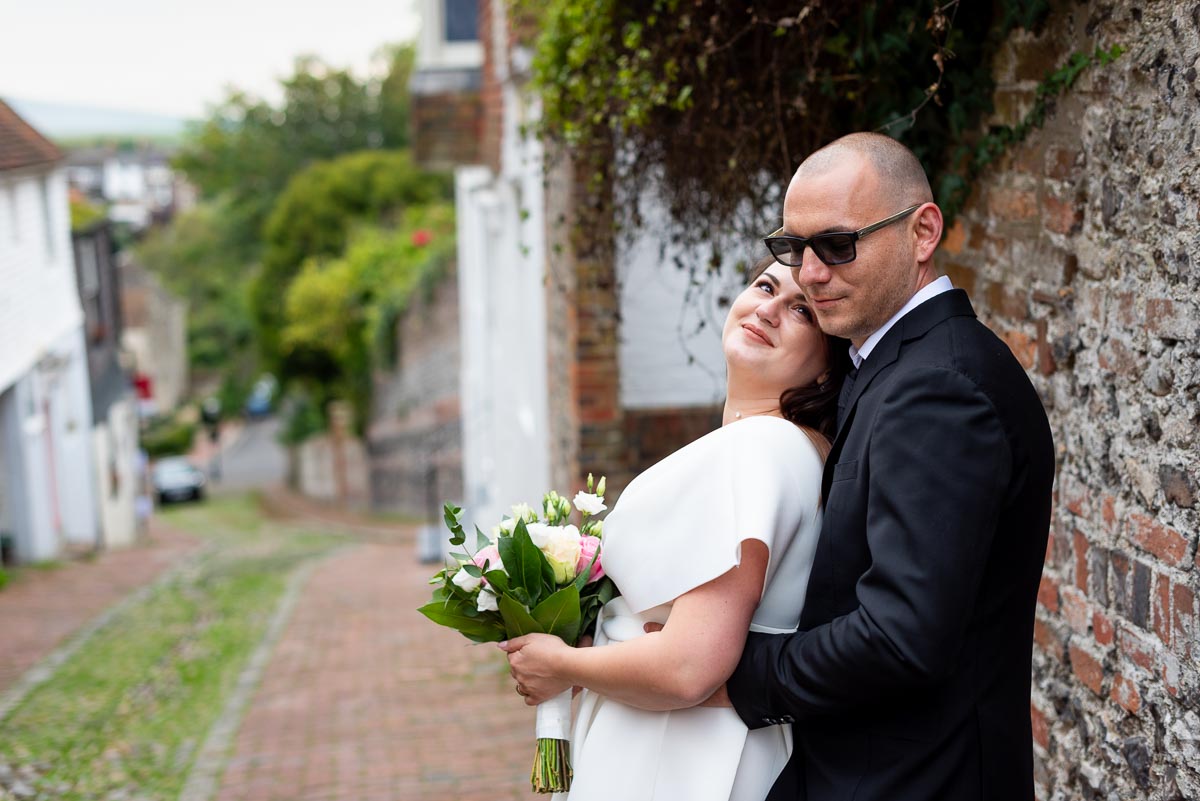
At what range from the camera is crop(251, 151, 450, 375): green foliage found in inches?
1172

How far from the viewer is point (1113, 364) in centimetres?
266

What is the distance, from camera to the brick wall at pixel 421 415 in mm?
19703

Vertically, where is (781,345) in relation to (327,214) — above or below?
below

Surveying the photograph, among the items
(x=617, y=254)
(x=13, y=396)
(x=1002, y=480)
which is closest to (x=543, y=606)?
(x=1002, y=480)

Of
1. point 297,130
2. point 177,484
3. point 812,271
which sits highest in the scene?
point 297,130

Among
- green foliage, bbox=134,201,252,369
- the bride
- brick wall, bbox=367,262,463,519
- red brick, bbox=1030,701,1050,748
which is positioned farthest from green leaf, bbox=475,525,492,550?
green foliage, bbox=134,201,252,369

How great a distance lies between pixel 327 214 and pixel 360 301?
6.38 metres

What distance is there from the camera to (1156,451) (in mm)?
2469

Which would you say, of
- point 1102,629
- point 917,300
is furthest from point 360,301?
point 917,300

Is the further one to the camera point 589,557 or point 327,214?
point 327,214

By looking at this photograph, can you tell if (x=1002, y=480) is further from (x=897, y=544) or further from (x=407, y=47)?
(x=407, y=47)

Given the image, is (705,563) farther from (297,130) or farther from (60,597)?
(297,130)

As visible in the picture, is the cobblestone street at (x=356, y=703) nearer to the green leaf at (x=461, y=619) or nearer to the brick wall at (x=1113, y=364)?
the green leaf at (x=461, y=619)

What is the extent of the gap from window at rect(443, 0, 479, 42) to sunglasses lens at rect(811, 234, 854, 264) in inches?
→ 486
